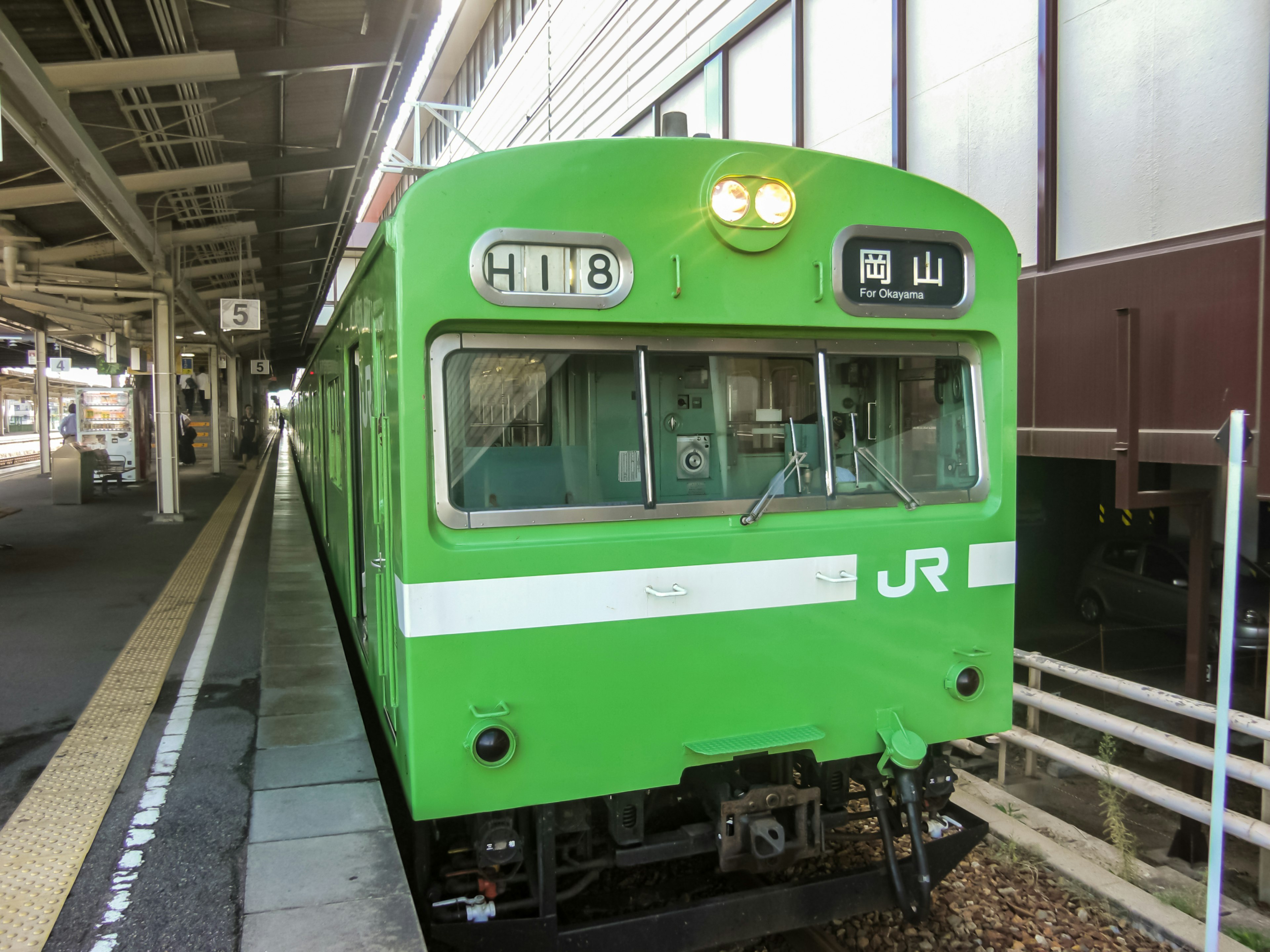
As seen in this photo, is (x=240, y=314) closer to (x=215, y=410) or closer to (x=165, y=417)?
(x=165, y=417)

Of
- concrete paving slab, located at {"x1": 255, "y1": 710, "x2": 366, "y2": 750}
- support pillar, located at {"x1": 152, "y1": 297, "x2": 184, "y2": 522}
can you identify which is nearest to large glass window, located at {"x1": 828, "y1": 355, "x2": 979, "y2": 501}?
concrete paving slab, located at {"x1": 255, "y1": 710, "x2": 366, "y2": 750}

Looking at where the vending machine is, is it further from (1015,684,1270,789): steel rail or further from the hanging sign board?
(1015,684,1270,789): steel rail

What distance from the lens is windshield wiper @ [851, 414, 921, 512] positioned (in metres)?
3.54

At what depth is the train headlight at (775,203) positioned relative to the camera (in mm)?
3240

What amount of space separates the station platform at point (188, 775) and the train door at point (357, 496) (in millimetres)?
553

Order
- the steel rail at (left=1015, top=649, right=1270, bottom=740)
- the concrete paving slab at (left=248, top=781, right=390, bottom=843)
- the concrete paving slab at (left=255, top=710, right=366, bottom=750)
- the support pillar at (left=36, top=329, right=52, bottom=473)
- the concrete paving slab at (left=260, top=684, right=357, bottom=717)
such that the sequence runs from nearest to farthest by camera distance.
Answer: the concrete paving slab at (left=248, top=781, right=390, bottom=843)
the steel rail at (left=1015, top=649, right=1270, bottom=740)
the concrete paving slab at (left=255, top=710, right=366, bottom=750)
the concrete paving slab at (left=260, top=684, right=357, bottom=717)
the support pillar at (left=36, top=329, right=52, bottom=473)

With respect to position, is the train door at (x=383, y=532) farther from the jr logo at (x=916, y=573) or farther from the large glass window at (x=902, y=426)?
the jr logo at (x=916, y=573)

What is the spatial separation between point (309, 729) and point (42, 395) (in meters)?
21.8

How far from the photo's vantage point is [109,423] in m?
20.3

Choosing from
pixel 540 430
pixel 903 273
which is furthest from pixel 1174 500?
pixel 540 430

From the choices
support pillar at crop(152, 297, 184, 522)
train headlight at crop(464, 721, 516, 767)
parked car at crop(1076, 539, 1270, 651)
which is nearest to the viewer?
A: train headlight at crop(464, 721, 516, 767)

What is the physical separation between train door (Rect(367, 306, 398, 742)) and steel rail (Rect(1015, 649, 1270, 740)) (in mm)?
3338

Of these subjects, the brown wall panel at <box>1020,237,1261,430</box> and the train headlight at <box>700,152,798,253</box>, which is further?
the brown wall panel at <box>1020,237,1261,430</box>

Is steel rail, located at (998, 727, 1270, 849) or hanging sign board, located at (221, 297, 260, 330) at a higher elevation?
hanging sign board, located at (221, 297, 260, 330)
